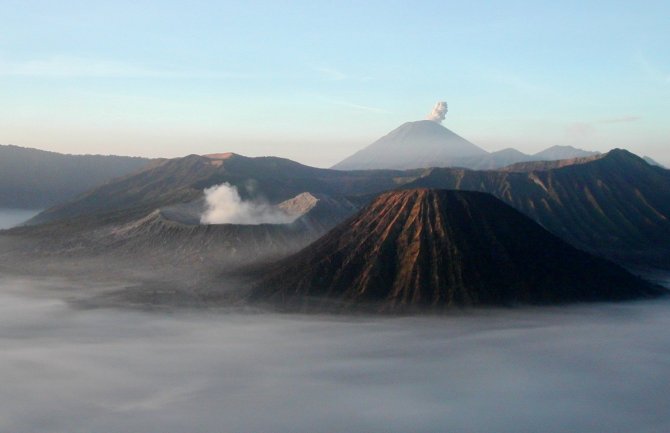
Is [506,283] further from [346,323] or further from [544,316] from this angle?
[346,323]

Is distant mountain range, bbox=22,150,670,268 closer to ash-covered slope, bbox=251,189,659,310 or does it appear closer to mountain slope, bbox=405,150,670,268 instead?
mountain slope, bbox=405,150,670,268

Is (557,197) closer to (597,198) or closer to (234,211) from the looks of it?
(597,198)

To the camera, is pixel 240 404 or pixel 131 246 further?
pixel 131 246

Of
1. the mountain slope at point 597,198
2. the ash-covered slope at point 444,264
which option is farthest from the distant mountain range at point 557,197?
the ash-covered slope at point 444,264

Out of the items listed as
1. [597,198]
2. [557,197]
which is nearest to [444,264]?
[557,197]

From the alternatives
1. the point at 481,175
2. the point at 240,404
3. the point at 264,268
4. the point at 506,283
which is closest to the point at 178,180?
the point at 481,175

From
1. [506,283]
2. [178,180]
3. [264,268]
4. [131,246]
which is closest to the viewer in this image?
[506,283]
